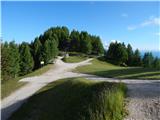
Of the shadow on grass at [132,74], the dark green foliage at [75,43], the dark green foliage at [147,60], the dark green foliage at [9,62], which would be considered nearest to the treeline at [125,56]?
the dark green foliage at [147,60]

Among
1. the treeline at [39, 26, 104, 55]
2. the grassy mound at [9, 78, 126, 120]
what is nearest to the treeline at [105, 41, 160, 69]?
the treeline at [39, 26, 104, 55]

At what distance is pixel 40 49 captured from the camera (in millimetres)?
73250

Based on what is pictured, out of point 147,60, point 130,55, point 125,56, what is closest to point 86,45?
point 130,55

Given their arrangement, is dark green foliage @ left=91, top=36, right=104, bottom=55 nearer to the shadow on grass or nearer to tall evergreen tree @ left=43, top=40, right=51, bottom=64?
tall evergreen tree @ left=43, top=40, right=51, bottom=64

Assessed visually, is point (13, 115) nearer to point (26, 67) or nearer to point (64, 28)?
point (26, 67)

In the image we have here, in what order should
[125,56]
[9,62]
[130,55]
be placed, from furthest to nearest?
[130,55]
[125,56]
[9,62]

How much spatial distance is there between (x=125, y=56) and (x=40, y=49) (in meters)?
25.3

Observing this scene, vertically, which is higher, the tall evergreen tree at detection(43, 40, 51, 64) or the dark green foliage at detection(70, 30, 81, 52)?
the dark green foliage at detection(70, 30, 81, 52)

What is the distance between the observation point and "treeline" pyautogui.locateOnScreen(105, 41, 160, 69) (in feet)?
263

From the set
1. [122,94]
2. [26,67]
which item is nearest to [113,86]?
[122,94]

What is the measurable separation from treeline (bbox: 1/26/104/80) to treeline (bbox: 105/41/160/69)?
10449 millimetres

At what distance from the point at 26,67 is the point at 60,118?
53.8m

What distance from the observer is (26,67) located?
65875mm

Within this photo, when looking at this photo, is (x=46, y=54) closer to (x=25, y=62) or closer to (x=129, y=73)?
(x=25, y=62)
